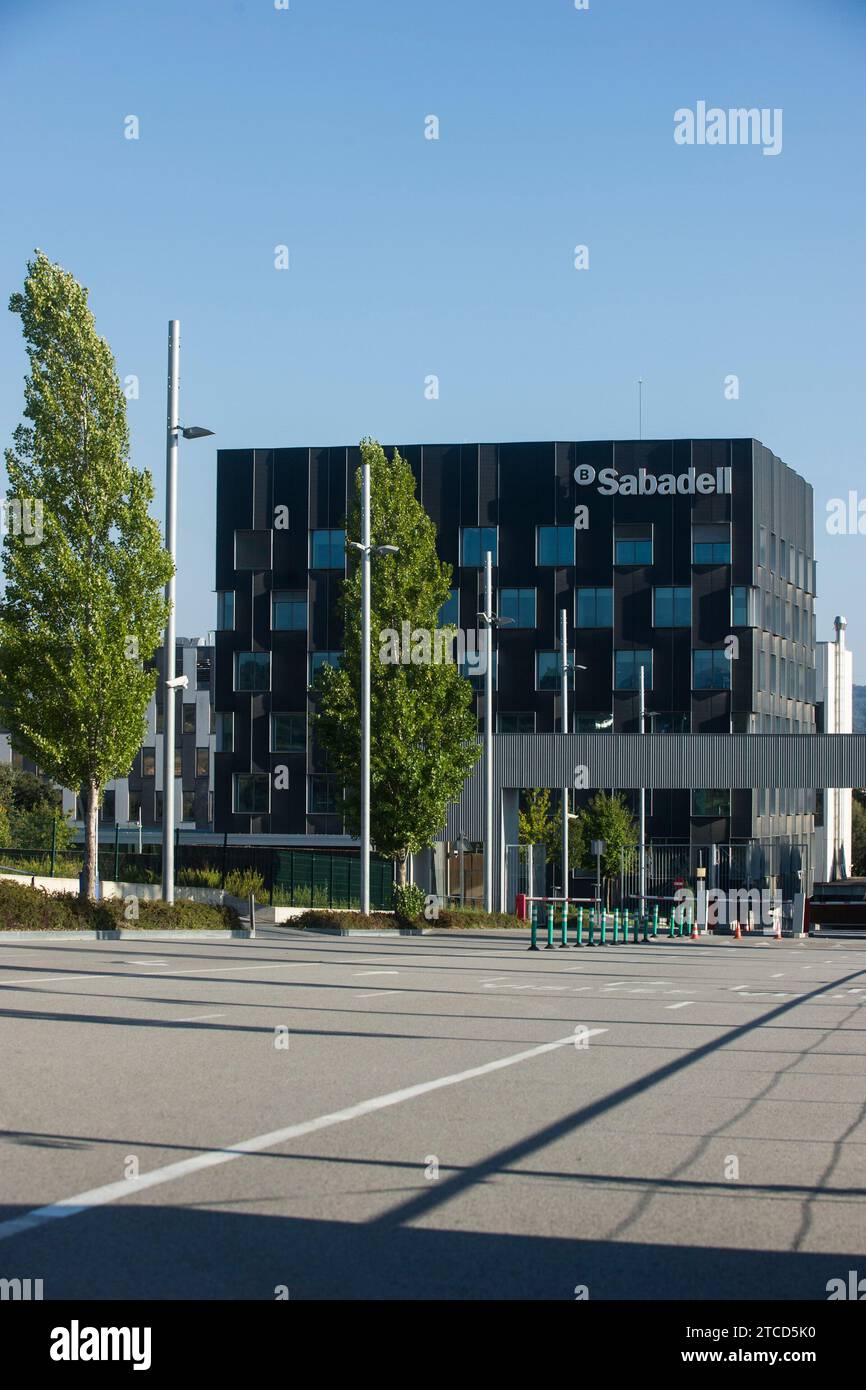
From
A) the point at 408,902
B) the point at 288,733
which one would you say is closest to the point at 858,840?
the point at 288,733

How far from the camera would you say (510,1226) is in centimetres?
717

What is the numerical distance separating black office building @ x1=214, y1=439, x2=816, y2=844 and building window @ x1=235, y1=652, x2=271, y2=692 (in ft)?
0.25

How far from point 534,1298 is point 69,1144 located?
358 cm

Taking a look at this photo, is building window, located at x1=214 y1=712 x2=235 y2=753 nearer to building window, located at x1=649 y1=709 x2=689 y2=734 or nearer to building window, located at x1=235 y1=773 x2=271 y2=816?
building window, located at x1=235 y1=773 x2=271 y2=816

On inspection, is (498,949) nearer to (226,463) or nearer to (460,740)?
(460,740)

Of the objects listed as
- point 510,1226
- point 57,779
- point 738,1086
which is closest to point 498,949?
point 57,779

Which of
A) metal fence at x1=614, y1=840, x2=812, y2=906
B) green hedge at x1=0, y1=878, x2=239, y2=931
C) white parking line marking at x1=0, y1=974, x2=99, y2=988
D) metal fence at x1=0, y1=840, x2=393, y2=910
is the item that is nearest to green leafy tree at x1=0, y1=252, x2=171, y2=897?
green hedge at x1=0, y1=878, x2=239, y2=931

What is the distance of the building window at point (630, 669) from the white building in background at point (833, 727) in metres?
31.1

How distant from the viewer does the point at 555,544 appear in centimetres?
8550

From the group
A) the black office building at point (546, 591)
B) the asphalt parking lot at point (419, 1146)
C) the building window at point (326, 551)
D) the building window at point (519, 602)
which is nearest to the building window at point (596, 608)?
the black office building at point (546, 591)

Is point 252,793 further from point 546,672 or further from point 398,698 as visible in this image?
point 398,698

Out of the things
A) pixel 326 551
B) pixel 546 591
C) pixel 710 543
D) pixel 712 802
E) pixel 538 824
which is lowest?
pixel 538 824

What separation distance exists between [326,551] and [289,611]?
3.78 meters

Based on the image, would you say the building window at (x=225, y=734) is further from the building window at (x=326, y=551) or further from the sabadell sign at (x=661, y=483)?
the sabadell sign at (x=661, y=483)
